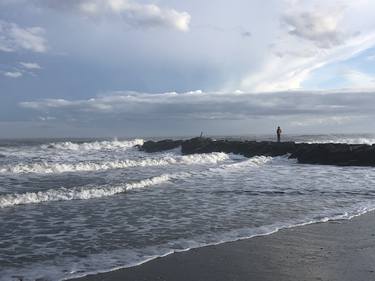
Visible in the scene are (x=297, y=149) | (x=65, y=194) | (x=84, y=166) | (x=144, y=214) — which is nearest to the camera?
(x=144, y=214)

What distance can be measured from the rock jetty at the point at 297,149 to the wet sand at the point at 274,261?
20380 millimetres

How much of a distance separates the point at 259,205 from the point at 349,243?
173 inches

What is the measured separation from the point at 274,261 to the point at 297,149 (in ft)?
93.1

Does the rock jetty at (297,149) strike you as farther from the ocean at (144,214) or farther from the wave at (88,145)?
the ocean at (144,214)

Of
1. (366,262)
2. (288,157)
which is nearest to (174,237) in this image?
(366,262)

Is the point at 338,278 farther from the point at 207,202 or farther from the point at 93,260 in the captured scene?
the point at 207,202

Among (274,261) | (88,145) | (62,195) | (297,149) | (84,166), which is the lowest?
(274,261)

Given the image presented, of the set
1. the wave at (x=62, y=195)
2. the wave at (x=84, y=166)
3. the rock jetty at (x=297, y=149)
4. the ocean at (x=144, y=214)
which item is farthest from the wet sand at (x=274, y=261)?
the rock jetty at (x=297, y=149)

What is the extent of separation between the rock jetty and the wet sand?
20380 millimetres

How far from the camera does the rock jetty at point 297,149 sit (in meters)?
28.2

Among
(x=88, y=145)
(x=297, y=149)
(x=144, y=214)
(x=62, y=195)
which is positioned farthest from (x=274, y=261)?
(x=88, y=145)

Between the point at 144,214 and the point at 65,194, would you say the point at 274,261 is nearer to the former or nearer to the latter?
the point at 144,214

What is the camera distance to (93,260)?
22.9 ft

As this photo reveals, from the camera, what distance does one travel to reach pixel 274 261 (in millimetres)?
6801
